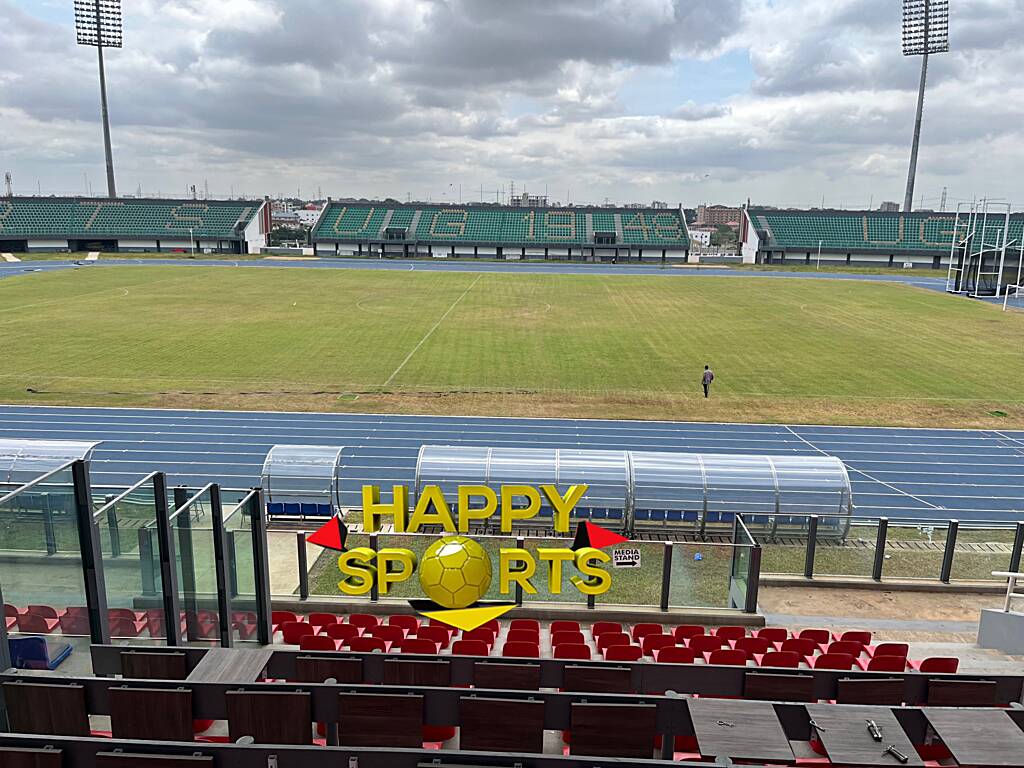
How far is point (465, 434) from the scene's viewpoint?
24266mm

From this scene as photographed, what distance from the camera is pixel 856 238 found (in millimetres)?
100750

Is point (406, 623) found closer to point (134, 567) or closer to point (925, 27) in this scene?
point (134, 567)

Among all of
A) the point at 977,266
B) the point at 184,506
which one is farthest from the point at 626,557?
the point at 977,266

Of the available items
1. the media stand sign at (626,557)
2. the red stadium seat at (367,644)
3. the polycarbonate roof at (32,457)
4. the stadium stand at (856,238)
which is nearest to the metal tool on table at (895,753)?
the red stadium seat at (367,644)

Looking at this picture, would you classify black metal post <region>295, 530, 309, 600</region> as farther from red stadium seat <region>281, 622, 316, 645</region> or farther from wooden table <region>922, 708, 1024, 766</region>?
wooden table <region>922, 708, 1024, 766</region>

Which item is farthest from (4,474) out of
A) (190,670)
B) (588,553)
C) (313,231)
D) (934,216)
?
(934,216)

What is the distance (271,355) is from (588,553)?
26840 millimetres

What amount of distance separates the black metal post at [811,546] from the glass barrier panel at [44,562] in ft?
39.3

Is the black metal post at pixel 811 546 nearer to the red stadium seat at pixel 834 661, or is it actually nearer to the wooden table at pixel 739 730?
the red stadium seat at pixel 834 661

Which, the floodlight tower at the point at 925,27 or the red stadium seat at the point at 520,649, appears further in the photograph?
Answer: the floodlight tower at the point at 925,27

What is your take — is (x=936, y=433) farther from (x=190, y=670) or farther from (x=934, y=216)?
(x=934, y=216)

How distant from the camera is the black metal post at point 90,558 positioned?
795 cm

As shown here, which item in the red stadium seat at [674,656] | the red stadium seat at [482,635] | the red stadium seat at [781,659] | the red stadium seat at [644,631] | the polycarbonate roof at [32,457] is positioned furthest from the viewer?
the polycarbonate roof at [32,457]

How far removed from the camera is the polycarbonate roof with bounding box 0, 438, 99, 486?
15.4m
